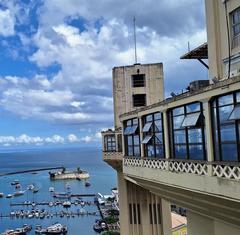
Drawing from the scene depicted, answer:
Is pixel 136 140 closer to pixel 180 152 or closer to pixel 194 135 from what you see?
pixel 180 152

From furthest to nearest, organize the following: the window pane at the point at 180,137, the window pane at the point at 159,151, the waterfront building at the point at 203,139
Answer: the window pane at the point at 159,151
the window pane at the point at 180,137
the waterfront building at the point at 203,139

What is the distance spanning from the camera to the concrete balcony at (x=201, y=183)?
34.0ft

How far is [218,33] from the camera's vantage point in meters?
15.0

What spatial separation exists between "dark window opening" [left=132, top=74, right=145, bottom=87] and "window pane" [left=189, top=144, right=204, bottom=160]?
1648 centimetres

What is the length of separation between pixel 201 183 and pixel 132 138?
736 centimetres

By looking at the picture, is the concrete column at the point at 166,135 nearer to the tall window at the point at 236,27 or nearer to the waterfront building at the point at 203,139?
the waterfront building at the point at 203,139

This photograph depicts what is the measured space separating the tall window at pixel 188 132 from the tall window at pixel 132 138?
408cm

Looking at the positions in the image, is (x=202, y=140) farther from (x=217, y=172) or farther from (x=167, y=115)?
(x=167, y=115)

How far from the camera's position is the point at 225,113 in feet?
34.3

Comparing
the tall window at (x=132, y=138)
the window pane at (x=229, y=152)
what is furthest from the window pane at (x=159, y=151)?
the window pane at (x=229, y=152)

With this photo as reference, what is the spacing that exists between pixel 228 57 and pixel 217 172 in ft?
17.1

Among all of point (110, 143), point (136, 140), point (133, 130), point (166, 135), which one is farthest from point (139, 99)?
point (166, 135)

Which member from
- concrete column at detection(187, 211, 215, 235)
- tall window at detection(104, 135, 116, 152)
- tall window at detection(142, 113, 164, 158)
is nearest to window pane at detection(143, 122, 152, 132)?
tall window at detection(142, 113, 164, 158)

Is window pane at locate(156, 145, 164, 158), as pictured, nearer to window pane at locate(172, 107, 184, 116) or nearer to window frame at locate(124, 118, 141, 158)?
window pane at locate(172, 107, 184, 116)
